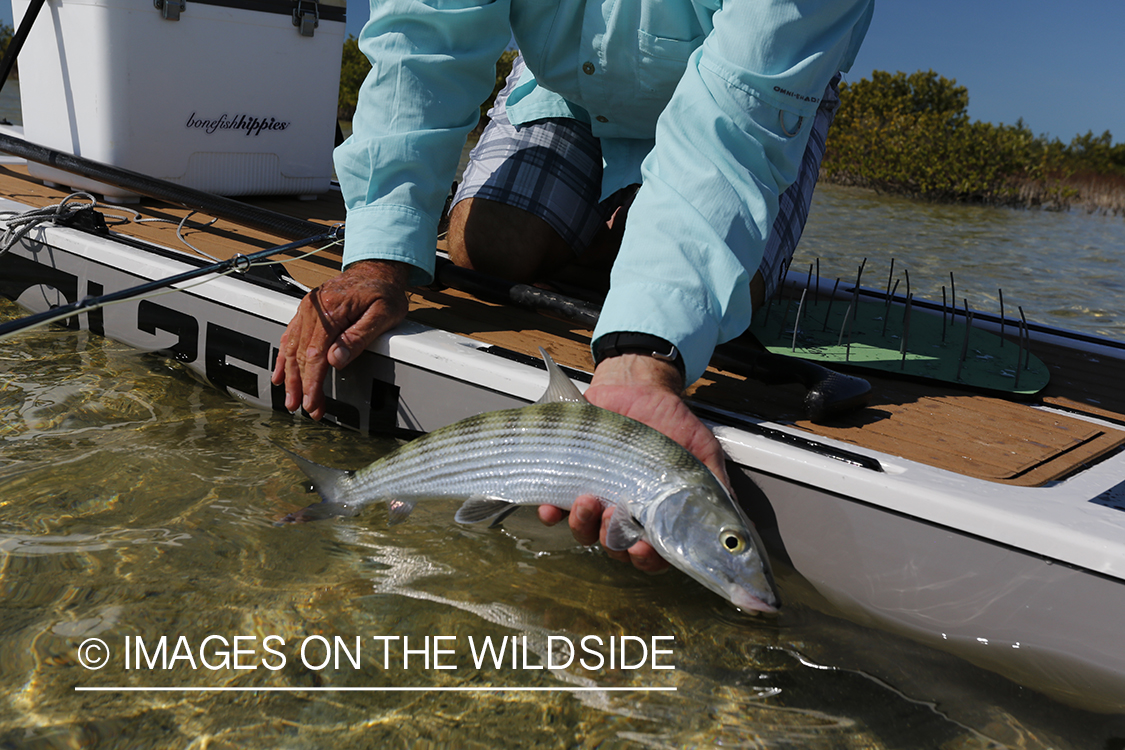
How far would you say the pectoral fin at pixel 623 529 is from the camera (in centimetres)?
165

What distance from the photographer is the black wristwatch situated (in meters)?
1.98

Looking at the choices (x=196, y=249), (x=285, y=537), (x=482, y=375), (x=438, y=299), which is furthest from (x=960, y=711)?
(x=196, y=249)

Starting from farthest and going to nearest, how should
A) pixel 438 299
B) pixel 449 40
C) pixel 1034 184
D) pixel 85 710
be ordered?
pixel 1034 184 → pixel 438 299 → pixel 449 40 → pixel 85 710

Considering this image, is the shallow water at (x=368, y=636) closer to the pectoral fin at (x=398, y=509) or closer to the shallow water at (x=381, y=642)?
the shallow water at (x=381, y=642)

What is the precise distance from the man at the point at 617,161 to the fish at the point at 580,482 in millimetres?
82

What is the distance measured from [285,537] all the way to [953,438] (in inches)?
67.7

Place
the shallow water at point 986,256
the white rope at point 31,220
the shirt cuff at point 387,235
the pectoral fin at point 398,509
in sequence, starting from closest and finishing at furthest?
the pectoral fin at point 398,509, the shirt cuff at point 387,235, the white rope at point 31,220, the shallow water at point 986,256

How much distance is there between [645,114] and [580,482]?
5.70 ft

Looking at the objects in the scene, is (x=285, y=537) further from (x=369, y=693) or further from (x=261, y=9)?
(x=261, y=9)

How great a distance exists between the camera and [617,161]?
3.22 metres

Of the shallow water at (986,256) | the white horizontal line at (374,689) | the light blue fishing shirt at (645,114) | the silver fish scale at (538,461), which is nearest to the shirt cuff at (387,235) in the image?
the light blue fishing shirt at (645,114)

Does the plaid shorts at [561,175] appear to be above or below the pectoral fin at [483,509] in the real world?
above

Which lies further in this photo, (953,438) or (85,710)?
(953,438)

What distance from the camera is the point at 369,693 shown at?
5.51 ft
